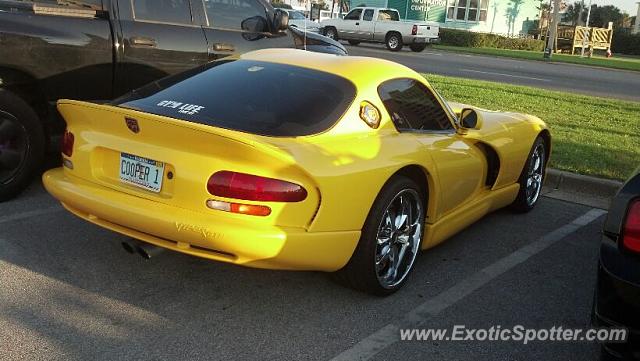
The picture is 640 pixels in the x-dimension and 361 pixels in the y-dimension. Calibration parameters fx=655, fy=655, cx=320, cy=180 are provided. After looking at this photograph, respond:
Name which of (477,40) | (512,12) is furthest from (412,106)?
(512,12)

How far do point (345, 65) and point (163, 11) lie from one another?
2582mm

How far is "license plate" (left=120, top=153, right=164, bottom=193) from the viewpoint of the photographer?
3334 mm

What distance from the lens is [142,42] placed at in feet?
18.7

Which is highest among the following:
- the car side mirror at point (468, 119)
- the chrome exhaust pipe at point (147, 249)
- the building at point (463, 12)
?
the building at point (463, 12)

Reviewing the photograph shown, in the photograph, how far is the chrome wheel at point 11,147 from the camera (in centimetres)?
494

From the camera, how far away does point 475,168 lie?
458cm

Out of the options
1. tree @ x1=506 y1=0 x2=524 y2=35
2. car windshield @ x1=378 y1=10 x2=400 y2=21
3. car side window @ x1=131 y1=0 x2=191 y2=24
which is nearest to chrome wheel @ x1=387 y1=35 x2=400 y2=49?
car windshield @ x1=378 y1=10 x2=400 y2=21

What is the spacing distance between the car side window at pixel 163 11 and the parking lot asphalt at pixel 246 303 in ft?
6.59

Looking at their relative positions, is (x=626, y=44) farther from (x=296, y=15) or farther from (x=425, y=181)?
(x=425, y=181)

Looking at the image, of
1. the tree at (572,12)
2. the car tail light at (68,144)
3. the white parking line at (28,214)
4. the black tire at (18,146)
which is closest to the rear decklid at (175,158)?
the car tail light at (68,144)

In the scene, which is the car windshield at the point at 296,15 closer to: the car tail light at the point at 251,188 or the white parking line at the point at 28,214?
the white parking line at the point at 28,214

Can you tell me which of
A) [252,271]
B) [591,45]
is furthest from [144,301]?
[591,45]

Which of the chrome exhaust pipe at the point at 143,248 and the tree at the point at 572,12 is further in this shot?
the tree at the point at 572,12

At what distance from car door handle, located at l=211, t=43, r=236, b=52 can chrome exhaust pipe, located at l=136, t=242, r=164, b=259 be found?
3.21m
